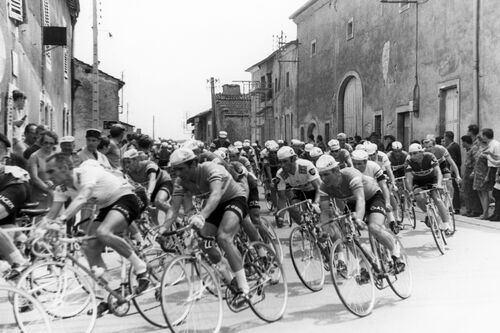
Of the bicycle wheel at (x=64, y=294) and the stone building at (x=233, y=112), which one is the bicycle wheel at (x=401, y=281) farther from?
the stone building at (x=233, y=112)

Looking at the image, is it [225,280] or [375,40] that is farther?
[375,40]

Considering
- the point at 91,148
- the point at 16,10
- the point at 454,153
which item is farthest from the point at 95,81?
the point at 91,148

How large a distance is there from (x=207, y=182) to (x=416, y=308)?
8.45 feet

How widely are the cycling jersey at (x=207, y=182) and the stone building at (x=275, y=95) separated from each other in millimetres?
33040

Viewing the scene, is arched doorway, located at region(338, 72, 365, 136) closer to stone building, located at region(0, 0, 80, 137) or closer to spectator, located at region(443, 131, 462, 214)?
spectator, located at region(443, 131, 462, 214)

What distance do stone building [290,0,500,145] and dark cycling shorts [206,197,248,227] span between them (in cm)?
1333

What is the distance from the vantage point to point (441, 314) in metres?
6.20

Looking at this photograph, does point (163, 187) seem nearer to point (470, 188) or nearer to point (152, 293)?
point (152, 293)

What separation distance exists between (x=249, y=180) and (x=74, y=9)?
23.7 metres

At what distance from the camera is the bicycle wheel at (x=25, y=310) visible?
179 inches

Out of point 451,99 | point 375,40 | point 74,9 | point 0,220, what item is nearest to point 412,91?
point 451,99

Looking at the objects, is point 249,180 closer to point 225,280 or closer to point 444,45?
point 225,280

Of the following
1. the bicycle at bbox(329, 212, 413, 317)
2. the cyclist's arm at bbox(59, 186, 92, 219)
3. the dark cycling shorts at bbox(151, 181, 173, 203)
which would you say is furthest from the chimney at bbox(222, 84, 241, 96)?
the cyclist's arm at bbox(59, 186, 92, 219)

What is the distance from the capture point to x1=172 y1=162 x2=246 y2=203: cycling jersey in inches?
240
